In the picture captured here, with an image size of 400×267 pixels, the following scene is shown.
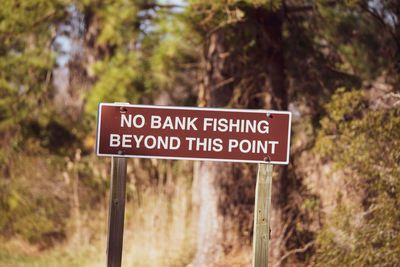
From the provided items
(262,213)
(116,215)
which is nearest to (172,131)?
(116,215)

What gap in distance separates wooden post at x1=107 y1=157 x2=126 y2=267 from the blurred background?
88.2 inches

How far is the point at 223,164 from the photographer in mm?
5641

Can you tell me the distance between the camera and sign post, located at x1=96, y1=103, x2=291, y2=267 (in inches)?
124

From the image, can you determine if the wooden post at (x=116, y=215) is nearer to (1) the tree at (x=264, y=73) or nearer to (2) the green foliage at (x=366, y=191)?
(2) the green foliage at (x=366, y=191)

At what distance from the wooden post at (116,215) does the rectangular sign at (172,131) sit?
4.3 inches

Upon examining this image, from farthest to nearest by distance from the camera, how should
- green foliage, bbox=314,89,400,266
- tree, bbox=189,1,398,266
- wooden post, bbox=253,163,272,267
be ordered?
tree, bbox=189,1,398,266 → green foliage, bbox=314,89,400,266 → wooden post, bbox=253,163,272,267

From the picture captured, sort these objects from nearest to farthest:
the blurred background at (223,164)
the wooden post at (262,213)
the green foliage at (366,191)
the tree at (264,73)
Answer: the wooden post at (262,213), the green foliage at (366,191), the blurred background at (223,164), the tree at (264,73)

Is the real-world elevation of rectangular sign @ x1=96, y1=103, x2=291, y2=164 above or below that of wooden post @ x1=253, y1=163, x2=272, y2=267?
above

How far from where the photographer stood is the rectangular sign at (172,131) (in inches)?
125

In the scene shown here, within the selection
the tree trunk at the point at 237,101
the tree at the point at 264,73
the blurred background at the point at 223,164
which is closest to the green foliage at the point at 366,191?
the blurred background at the point at 223,164

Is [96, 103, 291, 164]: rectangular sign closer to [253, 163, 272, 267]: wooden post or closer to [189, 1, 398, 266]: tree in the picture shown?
[253, 163, 272, 267]: wooden post

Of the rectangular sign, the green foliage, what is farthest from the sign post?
the green foliage

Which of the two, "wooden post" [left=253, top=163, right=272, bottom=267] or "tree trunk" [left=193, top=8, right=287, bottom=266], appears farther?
"tree trunk" [left=193, top=8, right=287, bottom=266]

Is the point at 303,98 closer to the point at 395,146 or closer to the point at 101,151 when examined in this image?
the point at 395,146
